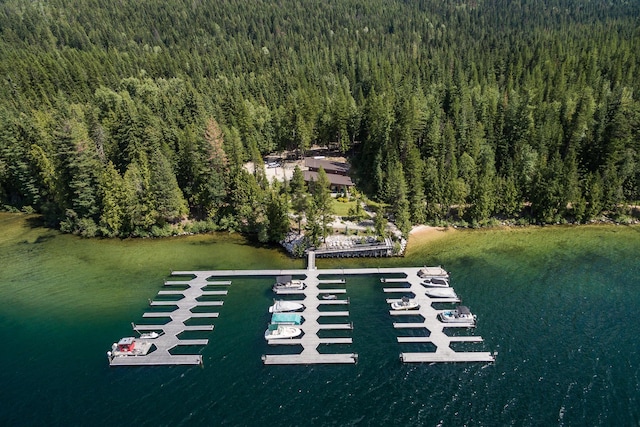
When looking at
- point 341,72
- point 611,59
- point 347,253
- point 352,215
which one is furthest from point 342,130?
point 611,59

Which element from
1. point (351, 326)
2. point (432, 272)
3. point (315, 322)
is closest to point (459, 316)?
point (432, 272)

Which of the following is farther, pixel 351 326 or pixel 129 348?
pixel 351 326

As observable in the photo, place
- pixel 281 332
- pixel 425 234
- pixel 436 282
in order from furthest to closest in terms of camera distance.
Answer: pixel 425 234
pixel 436 282
pixel 281 332

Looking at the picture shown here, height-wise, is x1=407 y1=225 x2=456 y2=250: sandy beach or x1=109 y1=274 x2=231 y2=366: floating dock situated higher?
Result: x1=109 y1=274 x2=231 y2=366: floating dock

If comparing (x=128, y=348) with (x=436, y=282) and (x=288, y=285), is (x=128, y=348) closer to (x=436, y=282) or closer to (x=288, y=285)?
(x=288, y=285)

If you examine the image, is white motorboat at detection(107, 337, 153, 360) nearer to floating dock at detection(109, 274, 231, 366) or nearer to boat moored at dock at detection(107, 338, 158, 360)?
boat moored at dock at detection(107, 338, 158, 360)

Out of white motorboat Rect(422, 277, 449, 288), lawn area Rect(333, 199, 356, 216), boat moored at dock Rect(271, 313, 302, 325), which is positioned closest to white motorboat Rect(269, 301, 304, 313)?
boat moored at dock Rect(271, 313, 302, 325)

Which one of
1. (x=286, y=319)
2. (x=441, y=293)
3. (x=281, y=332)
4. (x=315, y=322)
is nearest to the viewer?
(x=281, y=332)
